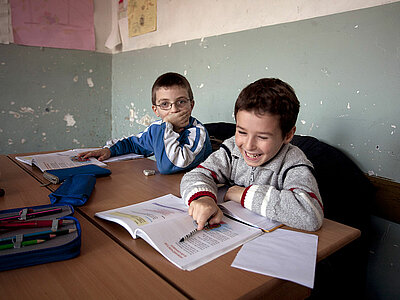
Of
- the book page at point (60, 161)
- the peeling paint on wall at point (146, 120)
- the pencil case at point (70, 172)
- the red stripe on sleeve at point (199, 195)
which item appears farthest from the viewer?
the peeling paint on wall at point (146, 120)

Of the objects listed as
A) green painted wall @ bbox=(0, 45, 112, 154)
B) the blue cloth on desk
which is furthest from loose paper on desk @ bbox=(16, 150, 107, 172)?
green painted wall @ bbox=(0, 45, 112, 154)

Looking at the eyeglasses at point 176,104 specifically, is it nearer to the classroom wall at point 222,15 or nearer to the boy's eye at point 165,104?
the boy's eye at point 165,104

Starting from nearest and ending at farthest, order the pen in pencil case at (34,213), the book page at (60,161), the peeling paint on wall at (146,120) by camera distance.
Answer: the pen in pencil case at (34,213) < the book page at (60,161) < the peeling paint on wall at (146,120)

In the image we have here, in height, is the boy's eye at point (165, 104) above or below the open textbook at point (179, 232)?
above

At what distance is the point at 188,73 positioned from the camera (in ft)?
7.56

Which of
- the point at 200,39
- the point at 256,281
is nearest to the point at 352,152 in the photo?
the point at 256,281

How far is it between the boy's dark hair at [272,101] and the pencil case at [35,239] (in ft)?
1.99

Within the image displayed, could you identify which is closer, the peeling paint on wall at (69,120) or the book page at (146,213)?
the book page at (146,213)

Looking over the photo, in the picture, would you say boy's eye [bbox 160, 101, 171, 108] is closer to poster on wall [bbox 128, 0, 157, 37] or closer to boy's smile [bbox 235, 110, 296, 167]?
boy's smile [bbox 235, 110, 296, 167]

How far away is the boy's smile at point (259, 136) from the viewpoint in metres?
0.92

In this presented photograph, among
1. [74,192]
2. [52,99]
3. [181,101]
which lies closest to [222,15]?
[181,101]

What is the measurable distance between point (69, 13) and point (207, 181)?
269 cm

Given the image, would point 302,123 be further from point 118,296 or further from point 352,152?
point 118,296

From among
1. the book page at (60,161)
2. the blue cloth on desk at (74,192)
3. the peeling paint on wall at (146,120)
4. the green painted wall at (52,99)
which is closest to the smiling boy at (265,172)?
the blue cloth on desk at (74,192)
